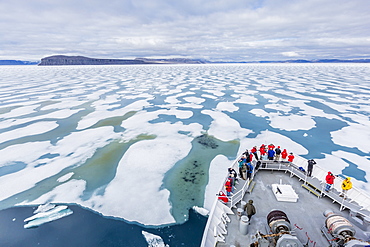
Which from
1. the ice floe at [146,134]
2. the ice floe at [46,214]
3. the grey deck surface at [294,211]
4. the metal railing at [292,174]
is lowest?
the ice floe at [46,214]

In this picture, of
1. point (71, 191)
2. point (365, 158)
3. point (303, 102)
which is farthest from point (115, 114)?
point (303, 102)

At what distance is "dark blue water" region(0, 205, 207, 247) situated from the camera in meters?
6.79

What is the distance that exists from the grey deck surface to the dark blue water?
176cm

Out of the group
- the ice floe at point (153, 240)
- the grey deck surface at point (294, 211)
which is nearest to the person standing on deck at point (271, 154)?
the grey deck surface at point (294, 211)

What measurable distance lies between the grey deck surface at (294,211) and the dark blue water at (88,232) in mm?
1762

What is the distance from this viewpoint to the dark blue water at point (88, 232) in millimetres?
6794

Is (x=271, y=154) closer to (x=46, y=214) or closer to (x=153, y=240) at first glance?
(x=153, y=240)

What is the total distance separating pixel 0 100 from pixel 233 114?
102ft

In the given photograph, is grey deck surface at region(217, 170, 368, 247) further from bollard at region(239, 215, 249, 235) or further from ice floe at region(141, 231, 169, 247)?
ice floe at region(141, 231, 169, 247)

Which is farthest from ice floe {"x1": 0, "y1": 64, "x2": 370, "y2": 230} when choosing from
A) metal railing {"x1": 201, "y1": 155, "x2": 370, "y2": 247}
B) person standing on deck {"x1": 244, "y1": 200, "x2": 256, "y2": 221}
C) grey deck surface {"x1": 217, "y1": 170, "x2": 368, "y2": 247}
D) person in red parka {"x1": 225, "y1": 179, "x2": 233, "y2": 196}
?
person standing on deck {"x1": 244, "y1": 200, "x2": 256, "y2": 221}

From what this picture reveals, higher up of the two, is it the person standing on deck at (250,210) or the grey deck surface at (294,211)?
the person standing on deck at (250,210)

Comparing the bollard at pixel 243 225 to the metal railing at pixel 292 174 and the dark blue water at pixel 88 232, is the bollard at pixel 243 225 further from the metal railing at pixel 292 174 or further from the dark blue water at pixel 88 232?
the dark blue water at pixel 88 232

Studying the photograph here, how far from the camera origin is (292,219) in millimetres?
6355

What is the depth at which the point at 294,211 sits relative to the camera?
6.68m
